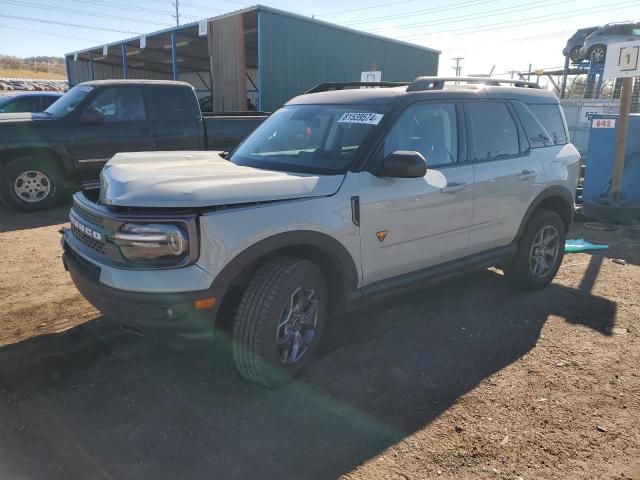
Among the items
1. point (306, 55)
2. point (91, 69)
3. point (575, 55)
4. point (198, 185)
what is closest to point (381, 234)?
point (198, 185)

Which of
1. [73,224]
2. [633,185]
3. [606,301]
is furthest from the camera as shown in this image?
[633,185]

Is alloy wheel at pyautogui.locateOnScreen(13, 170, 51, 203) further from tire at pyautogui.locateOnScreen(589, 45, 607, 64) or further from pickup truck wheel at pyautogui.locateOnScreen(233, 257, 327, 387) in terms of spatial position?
tire at pyautogui.locateOnScreen(589, 45, 607, 64)

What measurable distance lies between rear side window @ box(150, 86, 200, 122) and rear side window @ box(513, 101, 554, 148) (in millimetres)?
5727

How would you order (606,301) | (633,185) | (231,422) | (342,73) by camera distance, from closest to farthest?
(231,422) → (606,301) → (633,185) → (342,73)

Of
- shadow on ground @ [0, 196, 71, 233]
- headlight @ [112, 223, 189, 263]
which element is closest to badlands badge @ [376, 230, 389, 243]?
headlight @ [112, 223, 189, 263]

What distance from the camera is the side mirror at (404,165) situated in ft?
10.6

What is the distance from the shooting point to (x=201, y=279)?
8.74ft

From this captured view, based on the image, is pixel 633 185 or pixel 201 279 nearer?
pixel 201 279

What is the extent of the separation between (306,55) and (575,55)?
907cm

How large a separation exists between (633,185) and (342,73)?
1129 centimetres

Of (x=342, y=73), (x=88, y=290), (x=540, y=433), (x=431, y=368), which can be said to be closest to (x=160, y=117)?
(x=88, y=290)

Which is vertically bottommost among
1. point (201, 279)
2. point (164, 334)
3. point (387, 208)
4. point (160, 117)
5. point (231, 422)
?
point (231, 422)

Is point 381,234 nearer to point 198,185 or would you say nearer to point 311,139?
point 311,139

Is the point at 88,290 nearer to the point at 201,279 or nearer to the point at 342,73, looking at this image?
the point at 201,279
